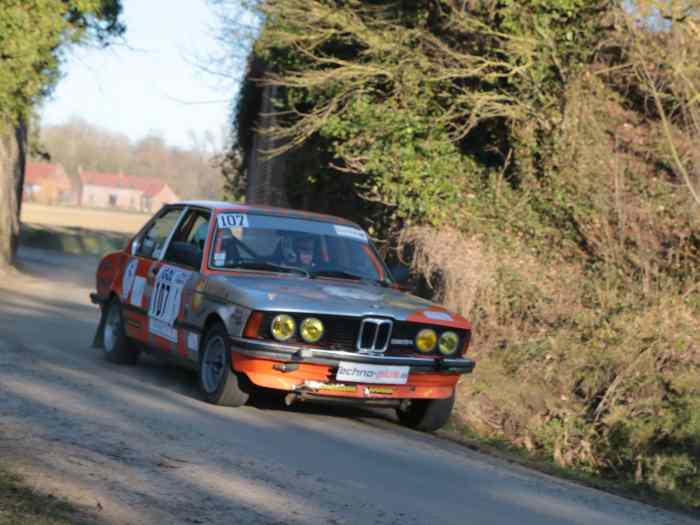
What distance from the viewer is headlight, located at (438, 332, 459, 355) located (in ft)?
32.0

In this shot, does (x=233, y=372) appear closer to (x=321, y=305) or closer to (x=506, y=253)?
(x=321, y=305)

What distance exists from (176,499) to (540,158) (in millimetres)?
11665

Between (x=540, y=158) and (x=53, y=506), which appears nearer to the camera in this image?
(x=53, y=506)

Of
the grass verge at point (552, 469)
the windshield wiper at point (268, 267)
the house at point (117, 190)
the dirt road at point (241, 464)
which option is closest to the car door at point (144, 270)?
the dirt road at point (241, 464)

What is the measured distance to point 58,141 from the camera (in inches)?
5536

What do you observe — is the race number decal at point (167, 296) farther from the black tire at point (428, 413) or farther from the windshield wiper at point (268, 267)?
the black tire at point (428, 413)

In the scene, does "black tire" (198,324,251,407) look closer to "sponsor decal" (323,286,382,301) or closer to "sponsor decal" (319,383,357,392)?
"sponsor decal" (319,383,357,392)

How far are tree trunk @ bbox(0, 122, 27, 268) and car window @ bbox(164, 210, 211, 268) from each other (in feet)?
48.1

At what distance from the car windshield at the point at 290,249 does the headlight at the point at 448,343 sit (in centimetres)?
123

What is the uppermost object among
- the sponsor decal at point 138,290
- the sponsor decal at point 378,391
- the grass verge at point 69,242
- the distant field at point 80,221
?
the sponsor decal at point 138,290

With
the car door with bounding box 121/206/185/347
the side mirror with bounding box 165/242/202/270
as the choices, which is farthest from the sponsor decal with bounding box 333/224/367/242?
the car door with bounding box 121/206/185/347

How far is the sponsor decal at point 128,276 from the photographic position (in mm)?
11898

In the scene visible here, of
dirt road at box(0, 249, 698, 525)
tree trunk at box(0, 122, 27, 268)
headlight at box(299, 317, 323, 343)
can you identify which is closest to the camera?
dirt road at box(0, 249, 698, 525)

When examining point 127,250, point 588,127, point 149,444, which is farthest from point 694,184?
point 149,444
